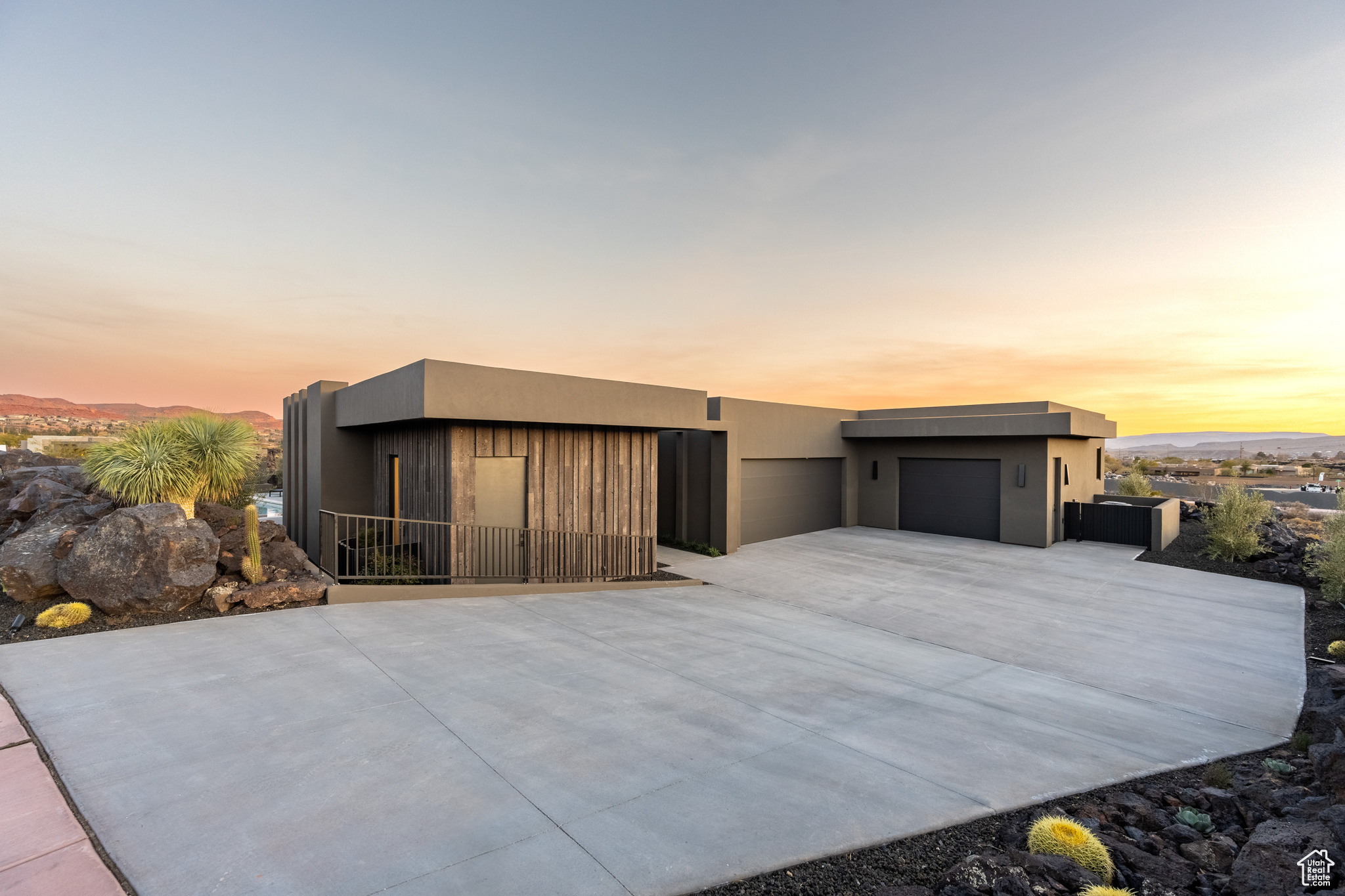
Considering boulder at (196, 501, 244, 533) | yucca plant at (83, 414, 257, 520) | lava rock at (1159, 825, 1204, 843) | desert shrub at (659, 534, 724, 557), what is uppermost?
yucca plant at (83, 414, 257, 520)

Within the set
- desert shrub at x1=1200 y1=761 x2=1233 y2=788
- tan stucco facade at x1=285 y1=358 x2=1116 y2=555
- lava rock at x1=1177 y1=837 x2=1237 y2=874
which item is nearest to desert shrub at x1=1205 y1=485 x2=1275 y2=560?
tan stucco facade at x1=285 y1=358 x2=1116 y2=555

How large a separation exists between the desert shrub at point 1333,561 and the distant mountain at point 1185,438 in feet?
502

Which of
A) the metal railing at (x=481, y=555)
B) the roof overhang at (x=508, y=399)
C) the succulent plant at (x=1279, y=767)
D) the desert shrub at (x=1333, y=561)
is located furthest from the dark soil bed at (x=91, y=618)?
the desert shrub at (x=1333, y=561)

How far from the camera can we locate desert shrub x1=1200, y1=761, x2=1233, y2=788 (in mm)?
3502

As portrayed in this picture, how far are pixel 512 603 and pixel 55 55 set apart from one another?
11091mm

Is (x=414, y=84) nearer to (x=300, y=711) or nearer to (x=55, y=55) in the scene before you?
(x=55, y=55)

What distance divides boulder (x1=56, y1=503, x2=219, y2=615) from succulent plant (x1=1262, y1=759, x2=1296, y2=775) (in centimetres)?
941

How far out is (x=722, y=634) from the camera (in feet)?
21.7

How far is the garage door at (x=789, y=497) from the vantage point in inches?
540

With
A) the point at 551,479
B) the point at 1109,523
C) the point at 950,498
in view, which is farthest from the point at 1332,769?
the point at 1109,523

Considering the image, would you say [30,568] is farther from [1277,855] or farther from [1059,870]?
[1277,855]

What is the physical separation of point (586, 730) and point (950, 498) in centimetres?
1362

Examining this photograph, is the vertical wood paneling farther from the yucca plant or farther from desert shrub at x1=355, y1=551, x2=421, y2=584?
the yucca plant

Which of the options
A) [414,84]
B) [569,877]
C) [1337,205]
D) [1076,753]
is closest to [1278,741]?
[1076,753]
